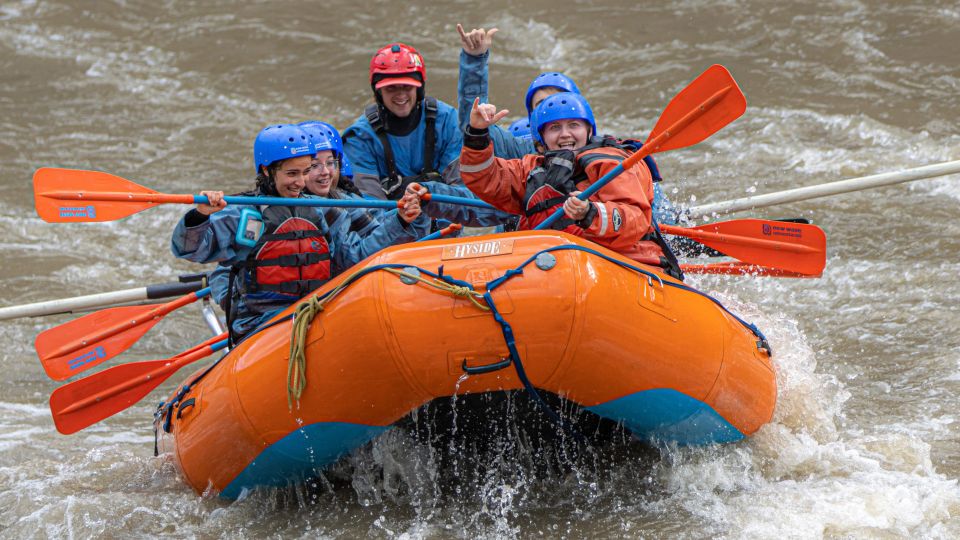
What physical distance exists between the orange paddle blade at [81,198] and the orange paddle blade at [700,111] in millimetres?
1955

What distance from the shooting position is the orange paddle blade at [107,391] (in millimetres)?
5223

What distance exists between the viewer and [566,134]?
4648 millimetres

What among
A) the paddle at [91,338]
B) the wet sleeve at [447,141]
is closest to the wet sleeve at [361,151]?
the wet sleeve at [447,141]

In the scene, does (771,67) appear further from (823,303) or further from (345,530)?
(345,530)

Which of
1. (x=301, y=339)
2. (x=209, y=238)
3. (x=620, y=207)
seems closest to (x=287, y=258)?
(x=209, y=238)

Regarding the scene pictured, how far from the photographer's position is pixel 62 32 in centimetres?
1304

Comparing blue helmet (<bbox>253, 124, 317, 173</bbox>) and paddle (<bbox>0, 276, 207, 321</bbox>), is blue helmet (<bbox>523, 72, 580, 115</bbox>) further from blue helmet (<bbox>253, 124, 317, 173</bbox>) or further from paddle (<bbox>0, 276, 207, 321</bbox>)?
paddle (<bbox>0, 276, 207, 321</bbox>)

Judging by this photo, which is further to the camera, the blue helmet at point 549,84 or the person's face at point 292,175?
the blue helmet at point 549,84

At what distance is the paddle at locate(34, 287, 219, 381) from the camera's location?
5348 millimetres

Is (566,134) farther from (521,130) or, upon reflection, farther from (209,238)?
(521,130)

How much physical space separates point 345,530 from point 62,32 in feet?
33.2

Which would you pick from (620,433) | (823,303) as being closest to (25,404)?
(620,433)

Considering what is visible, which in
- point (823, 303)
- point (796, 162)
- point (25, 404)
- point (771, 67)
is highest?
point (771, 67)

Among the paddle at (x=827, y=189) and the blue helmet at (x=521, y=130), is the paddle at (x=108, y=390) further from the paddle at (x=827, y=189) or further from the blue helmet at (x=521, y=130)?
the paddle at (x=827, y=189)
